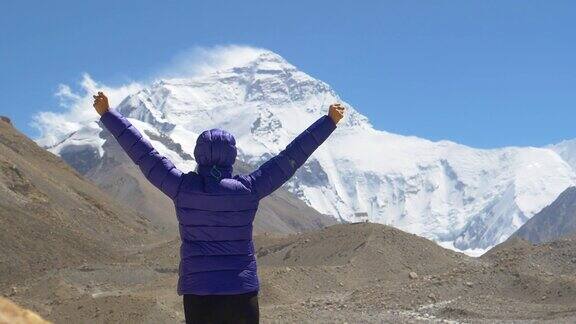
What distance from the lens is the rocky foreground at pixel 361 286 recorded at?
1972 cm

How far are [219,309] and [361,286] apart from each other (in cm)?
2467

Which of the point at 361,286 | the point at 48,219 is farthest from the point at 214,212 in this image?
the point at 48,219

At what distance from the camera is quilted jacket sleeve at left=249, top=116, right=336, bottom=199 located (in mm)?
4859

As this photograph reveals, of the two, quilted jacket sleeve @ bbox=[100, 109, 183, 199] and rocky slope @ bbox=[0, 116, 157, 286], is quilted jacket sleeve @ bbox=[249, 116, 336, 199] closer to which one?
quilted jacket sleeve @ bbox=[100, 109, 183, 199]

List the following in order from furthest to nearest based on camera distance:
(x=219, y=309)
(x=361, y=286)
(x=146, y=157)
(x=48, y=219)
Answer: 1. (x=48, y=219)
2. (x=361, y=286)
3. (x=146, y=157)
4. (x=219, y=309)

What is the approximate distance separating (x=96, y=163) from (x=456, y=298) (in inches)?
5330

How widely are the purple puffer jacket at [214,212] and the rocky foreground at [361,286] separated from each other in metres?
13.9

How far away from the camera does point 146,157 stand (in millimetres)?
4852

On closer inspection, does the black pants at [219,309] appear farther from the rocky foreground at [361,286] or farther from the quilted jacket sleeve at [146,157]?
the rocky foreground at [361,286]

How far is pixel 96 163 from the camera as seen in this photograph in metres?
152

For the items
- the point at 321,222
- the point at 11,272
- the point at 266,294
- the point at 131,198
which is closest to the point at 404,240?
the point at 266,294

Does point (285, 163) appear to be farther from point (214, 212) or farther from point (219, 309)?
point (219, 309)

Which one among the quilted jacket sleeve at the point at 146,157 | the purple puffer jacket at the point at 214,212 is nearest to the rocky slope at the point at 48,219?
the quilted jacket sleeve at the point at 146,157

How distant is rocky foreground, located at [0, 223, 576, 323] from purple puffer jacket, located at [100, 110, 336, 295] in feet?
45.6
